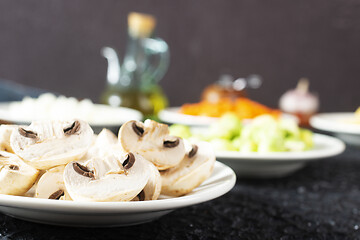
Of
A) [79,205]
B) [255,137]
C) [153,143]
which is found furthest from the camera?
[255,137]

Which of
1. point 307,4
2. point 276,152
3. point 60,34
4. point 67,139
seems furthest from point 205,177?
point 307,4

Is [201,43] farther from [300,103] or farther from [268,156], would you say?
[268,156]

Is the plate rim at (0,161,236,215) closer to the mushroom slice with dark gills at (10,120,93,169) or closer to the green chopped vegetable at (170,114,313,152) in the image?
the mushroom slice with dark gills at (10,120,93,169)

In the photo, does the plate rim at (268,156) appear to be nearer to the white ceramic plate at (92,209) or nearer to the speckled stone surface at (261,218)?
the speckled stone surface at (261,218)

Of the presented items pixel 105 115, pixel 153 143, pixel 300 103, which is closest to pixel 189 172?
pixel 153 143

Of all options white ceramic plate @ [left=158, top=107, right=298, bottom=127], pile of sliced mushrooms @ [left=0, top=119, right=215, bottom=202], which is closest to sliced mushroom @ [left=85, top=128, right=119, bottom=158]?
pile of sliced mushrooms @ [left=0, top=119, right=215, bottom=202]

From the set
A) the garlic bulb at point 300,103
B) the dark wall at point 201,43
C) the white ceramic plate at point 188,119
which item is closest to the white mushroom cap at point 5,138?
the white ceramic plate at point 188,119
